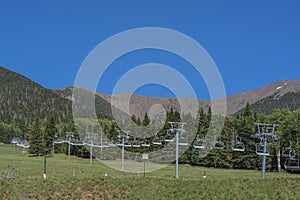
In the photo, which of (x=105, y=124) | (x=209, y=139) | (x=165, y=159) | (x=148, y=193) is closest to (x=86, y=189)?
(x=148, y=193)

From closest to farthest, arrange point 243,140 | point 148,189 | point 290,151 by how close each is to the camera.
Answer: point 148,189 < point 290,151 < point 243,140

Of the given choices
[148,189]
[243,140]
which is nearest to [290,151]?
[148,189]

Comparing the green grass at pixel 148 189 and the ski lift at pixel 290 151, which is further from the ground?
the ski lift at pixel 290 151

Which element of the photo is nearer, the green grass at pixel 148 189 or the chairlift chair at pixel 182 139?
the green grass at pixel 148 189

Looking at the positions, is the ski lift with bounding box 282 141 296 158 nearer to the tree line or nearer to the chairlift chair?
the tree line

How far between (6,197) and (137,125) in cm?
6327

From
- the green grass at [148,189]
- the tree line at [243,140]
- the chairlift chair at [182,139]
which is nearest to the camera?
the green grass at [148,189]

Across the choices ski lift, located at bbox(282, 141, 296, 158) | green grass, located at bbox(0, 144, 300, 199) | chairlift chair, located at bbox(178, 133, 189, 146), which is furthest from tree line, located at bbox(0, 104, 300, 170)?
green grass, located at bbox(0, 144, 300, 199)

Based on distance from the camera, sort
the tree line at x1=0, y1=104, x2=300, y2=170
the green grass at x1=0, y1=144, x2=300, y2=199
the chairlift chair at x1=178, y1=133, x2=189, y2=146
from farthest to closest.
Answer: the tree line at x1=0, y1=104, x2=300, y2=170 → the chairlift chair at x1=178, y1=133, x2=189, y2=146 → the green grass at x1=0, y1=144, x2=300, y2=199

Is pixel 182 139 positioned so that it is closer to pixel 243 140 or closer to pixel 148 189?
pixel 243 140

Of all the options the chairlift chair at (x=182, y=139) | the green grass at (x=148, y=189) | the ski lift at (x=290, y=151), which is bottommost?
the green grass at (x=148, y=189)

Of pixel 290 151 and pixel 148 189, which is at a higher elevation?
pixel 290 151

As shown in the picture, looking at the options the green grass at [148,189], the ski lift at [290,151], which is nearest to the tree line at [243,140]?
the ski lift at [290,151]

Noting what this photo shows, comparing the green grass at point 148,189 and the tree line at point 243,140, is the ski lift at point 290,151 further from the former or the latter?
the green grass at point 148,189
